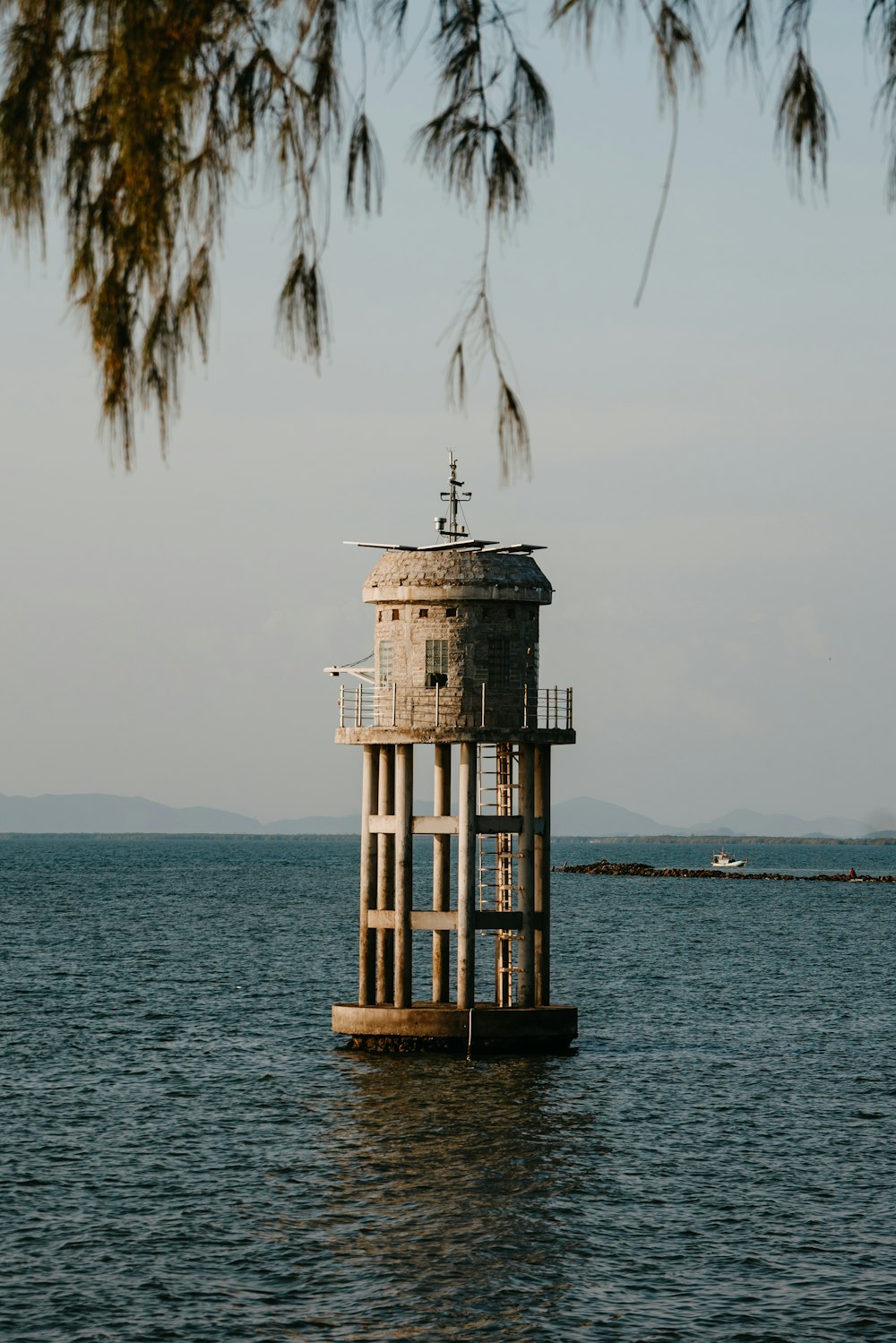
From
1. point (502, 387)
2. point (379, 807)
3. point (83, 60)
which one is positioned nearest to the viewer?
point (83, 60)

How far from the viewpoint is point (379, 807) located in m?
41.4

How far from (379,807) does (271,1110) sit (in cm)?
766

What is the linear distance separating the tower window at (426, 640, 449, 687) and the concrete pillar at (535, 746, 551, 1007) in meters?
3.09

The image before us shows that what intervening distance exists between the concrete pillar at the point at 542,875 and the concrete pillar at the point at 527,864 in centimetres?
14

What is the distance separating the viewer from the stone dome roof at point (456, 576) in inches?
1609

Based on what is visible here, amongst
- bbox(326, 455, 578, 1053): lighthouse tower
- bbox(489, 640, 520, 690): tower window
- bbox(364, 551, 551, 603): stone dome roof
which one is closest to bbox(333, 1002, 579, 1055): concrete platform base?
bbox(326, 455, 578, 1053): lighthouse tower

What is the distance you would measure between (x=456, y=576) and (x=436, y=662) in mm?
2149

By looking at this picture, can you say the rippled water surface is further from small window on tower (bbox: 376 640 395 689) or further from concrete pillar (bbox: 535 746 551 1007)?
small window on tower (bbox: 376 640 395 689)

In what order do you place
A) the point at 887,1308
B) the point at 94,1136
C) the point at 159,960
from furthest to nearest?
the point at 159,960 < the point at 94,1136 < the point at 887,1308

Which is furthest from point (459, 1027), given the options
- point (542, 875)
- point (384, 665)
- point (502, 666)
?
point (384, 665)

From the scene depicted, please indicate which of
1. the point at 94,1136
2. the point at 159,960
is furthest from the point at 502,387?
the point at 159,960

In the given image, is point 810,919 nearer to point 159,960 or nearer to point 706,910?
point 706,910

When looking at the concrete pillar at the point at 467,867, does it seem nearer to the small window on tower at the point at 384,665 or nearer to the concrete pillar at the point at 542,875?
the concrete pillar at the point at 542,875

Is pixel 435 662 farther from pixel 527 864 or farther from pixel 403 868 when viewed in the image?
pixel 527 864
